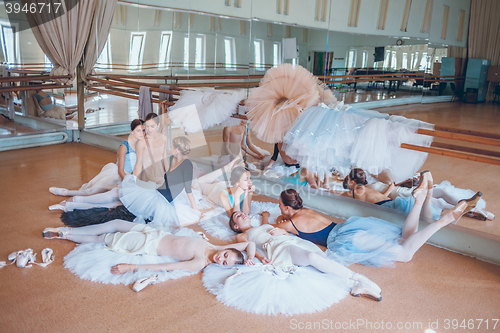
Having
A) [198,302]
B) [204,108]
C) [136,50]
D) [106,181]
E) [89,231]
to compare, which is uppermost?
[136,50]

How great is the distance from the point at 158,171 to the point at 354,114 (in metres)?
1.78

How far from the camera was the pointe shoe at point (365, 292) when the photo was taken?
2211 millimetres

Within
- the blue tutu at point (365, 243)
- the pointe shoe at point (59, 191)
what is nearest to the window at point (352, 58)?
the blue tutu at point (365, 243)

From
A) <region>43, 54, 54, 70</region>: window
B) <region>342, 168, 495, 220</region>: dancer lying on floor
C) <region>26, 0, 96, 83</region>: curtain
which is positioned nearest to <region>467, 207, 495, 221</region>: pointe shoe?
<region>342, 168, 495, 220</region>: dancer lying on floor

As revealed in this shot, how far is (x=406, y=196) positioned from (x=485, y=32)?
2076 mm

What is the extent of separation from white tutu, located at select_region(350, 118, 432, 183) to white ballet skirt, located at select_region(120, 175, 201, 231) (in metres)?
1.52

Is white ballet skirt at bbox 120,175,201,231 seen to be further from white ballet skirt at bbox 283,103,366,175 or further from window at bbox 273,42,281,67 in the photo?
window at bbox 273,42,281,67

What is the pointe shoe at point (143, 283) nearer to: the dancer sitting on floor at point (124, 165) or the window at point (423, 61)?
the dancer sitting on floor at point (124, 165)

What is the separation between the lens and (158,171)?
3.42 m

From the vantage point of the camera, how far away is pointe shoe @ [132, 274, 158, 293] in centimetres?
223

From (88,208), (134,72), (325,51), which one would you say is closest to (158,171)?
(88,208)

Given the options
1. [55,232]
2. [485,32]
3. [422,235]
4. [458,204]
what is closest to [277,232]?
[422,235]

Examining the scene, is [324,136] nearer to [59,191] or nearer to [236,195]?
[236,195]

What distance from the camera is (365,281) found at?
2.29m
